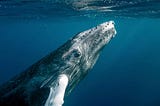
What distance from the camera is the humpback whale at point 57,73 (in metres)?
5.73

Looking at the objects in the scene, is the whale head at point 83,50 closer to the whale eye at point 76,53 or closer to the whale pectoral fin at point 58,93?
the whale eye at point 76,53

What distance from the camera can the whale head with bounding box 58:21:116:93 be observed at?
6973mm

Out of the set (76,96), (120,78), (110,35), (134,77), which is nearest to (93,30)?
(110,35)

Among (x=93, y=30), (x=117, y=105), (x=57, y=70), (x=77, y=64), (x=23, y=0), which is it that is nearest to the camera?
(x=57, y=70)

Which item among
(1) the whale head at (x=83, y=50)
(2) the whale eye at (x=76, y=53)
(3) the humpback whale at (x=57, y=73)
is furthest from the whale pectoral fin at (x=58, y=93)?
(2) the whale eye at (x=76, y=53)

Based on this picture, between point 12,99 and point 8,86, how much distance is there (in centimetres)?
42

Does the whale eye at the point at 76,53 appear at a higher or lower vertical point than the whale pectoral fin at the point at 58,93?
higher

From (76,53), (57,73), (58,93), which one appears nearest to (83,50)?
(76,53)

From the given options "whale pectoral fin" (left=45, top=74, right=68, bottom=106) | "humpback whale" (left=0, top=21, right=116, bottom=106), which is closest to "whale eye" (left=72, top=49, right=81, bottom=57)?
"humpback whale" (left=0, top=21, right=116, bottom=106)

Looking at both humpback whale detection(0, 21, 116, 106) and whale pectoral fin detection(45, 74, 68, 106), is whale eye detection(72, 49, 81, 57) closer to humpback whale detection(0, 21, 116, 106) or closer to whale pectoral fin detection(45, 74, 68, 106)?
humpback whale detection(0, 21, 116, 106)

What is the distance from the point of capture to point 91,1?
2438cm

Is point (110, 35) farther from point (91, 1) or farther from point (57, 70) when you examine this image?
point (91, 1)

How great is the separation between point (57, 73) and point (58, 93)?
994 mm

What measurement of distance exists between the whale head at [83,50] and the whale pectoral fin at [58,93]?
0.45 m
